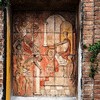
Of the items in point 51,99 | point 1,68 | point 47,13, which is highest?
point 47,13

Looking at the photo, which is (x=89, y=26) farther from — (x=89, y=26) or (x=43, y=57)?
(x=43, y=57)

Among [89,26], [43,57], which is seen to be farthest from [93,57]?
[43,57]

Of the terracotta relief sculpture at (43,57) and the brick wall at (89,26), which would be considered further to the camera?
the terracotta relief sculpture at (43,57)

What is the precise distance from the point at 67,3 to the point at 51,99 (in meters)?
1.77

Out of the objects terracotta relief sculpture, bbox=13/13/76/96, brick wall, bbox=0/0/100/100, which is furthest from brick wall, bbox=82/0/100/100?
terracotta relief sculpture, bbox=13/13/76/96

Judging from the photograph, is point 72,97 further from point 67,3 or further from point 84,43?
point 67,3

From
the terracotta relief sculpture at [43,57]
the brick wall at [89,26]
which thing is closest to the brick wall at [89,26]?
the brick wall at [89,26]

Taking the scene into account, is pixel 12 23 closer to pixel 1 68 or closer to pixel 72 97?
pixel 1 68

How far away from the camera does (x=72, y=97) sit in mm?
6676

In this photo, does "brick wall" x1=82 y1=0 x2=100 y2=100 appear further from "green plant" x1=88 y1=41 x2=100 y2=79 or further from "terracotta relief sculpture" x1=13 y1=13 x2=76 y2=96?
"terracotta relief sculpture" x1=13 y1=13 x2=76 y2=96

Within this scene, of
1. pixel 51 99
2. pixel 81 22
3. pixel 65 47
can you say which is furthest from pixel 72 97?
pixel 81 22

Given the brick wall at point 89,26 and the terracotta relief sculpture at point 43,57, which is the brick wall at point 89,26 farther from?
the terracotta relief sculpture at point 43,57

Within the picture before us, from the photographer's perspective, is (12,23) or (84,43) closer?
(84,43)

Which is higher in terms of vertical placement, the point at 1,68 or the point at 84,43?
the point at 84,43
